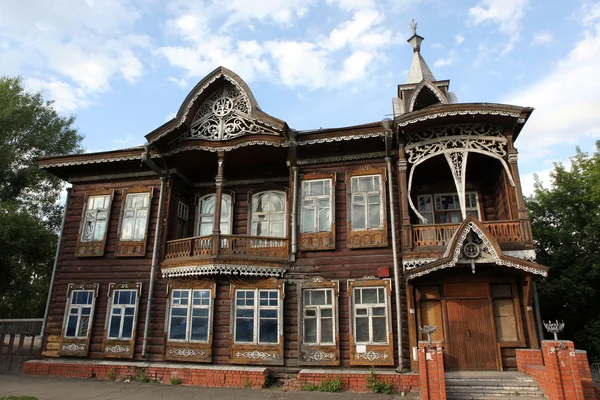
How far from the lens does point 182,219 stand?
50.8 feet

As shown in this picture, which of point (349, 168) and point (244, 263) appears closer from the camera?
point (244, 263)

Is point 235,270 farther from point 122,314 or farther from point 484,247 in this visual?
point 484,247

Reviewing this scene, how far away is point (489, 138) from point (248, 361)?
10.3m

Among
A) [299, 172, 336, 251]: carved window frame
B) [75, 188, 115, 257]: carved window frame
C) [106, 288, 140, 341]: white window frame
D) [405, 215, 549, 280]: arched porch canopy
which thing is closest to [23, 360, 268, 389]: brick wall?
[106, 288, 140, 341]: white window frame

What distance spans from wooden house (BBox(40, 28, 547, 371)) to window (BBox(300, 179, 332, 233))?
0.17 ft

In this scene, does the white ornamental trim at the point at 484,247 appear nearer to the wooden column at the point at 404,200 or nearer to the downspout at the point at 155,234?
the wooden column at the point at 404,200

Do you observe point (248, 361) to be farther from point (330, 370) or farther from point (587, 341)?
A: point (587, 341)

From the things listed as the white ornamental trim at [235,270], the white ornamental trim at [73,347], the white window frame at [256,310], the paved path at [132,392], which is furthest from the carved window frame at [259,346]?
the white ornamental trim at [73,347]

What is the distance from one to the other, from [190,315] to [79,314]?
4.57 m

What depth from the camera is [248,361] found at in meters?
12.5

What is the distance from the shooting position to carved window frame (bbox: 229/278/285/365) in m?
12.4

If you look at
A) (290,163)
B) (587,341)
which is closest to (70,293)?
(290,163)

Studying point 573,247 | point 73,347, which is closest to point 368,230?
point 73,347

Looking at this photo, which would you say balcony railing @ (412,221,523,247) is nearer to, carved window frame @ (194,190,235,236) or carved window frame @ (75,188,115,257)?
carved window frame @ (194,190,235,236)
